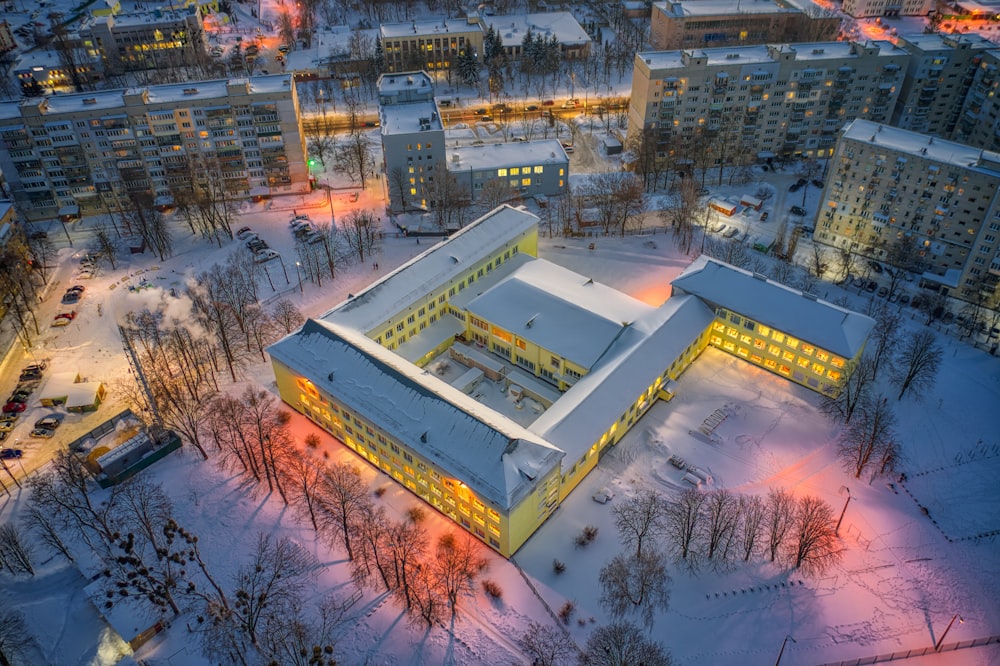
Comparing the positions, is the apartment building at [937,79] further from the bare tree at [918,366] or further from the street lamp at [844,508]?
the street lamp at [844,508]

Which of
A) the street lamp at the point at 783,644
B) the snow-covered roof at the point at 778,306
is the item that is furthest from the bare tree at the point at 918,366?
the street lamp at the point at 783,644

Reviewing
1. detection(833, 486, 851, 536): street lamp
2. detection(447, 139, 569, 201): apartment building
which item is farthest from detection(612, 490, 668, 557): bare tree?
detection(447, 139, 569, 201): apartment building

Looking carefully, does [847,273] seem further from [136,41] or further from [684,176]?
[136,41]

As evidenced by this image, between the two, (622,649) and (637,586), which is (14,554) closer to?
(622,649)

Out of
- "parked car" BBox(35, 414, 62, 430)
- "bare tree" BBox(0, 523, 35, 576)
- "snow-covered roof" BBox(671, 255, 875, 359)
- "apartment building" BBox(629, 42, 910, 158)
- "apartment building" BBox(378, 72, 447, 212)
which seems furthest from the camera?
"apartment building" BBox(629, 42, 910, 158)

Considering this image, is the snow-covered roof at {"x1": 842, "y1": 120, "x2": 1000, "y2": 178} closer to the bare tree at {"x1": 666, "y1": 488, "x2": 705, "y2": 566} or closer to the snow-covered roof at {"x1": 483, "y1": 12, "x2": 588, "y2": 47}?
the bare tree at {"x1": 666, "y1": 488, "x2": 705, "y2": 566}
